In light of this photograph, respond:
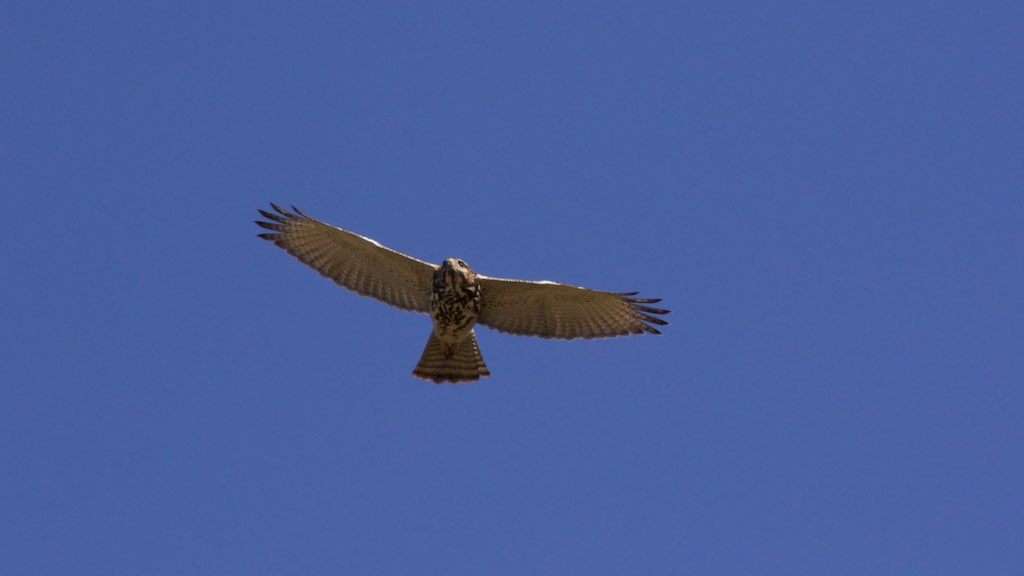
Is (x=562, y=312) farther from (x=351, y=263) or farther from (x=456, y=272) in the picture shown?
(x=351, y=263)

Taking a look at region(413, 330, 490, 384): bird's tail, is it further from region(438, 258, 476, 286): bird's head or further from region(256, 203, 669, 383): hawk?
region(438, 258, 476, 286): bird's head

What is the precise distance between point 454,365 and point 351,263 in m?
1.88

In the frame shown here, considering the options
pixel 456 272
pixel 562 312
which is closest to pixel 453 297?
pixel 456 272

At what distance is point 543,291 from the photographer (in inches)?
633

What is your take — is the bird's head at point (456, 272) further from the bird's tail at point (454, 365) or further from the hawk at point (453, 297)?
the bird's tail at point (454, 365)

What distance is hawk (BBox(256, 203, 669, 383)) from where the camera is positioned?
52.1 feet

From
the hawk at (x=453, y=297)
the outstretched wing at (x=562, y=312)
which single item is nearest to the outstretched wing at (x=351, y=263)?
the hawk at (x=453, y=297)

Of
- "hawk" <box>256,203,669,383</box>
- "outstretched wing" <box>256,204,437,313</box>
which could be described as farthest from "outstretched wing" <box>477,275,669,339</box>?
"outstretched wing" <box>256,204,437,313</box>

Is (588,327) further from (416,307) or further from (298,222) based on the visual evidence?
(298,222)

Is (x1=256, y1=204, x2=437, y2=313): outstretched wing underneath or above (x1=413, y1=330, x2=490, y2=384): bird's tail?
above

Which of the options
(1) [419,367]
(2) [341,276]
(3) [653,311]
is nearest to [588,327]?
(3) [653,311]

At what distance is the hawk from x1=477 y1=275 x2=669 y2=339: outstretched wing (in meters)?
0.01

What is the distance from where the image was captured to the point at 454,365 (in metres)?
16.4

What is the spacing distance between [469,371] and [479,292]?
3.50ft
